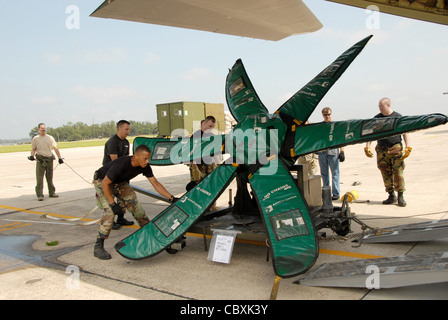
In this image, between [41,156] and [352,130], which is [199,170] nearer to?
[352,130]

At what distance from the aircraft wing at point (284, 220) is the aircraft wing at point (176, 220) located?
486 millimetres

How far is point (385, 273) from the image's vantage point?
3.44m

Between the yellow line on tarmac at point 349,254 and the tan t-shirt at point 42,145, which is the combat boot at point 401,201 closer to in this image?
the yellow line on tarmac at point 349,254

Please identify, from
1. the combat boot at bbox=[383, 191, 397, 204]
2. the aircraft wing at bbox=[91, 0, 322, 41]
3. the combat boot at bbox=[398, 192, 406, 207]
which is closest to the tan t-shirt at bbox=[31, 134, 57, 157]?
the aircraft wing at bbox=[91, 0, 322, 41]

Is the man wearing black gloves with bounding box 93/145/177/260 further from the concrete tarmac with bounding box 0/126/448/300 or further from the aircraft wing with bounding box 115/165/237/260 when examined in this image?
the concrete tarmac with bounding box 0/126/448/300

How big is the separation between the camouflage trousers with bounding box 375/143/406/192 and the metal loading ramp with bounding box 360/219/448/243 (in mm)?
2346

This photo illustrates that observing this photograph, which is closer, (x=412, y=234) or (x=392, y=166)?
(x=412, y=234)

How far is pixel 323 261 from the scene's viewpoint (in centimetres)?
454

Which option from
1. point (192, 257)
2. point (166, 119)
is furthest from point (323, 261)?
point (166, 119)

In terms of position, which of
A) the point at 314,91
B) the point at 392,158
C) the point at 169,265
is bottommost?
the point at 169,265

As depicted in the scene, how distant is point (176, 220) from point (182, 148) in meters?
1.40

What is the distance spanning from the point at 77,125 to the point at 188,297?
343 feet

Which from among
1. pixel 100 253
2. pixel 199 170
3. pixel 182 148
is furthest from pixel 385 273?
pixel 199 170
